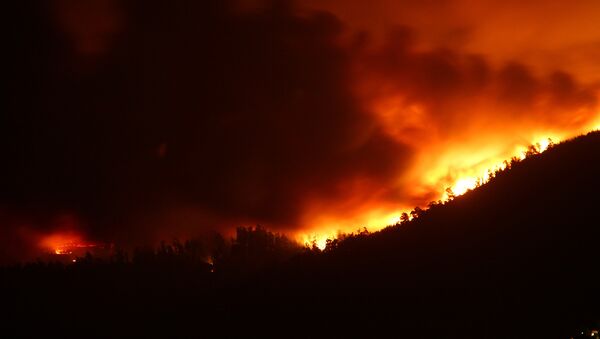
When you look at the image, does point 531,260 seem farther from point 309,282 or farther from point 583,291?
point 309,282

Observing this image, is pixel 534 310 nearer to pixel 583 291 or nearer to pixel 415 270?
pixel 583 291

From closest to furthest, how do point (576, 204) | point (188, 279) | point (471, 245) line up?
point (576, 204) < point (471, 245) < point (188, 279)

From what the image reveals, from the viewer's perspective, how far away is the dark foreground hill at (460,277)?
1489 centimetres

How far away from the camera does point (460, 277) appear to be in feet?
57.3

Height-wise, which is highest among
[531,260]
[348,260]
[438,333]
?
[348,260]

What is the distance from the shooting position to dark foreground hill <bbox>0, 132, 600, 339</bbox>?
14891 millimetres

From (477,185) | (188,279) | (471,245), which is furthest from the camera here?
(188,279)

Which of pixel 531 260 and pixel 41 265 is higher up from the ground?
pixel 41 265

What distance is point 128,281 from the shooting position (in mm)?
61969

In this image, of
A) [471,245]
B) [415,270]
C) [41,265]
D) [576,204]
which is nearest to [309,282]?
[415,270]

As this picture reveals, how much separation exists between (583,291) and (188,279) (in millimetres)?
49980

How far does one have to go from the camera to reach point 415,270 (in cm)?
1922

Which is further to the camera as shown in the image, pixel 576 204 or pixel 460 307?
pixel 576 204

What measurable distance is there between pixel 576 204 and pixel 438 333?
6.31 meters
